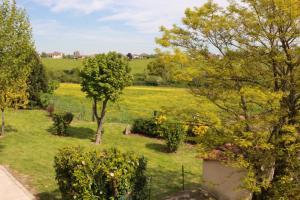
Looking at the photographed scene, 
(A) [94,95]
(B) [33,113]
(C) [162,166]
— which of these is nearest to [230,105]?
(C) [162,166]

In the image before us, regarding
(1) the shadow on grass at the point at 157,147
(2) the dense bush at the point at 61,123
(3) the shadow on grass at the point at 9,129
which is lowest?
(1) the shadow on grass at the point at 157,147

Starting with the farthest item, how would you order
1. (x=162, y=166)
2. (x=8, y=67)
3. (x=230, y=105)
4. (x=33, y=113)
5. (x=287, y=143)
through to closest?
1. (x=33, y=113)
2. (x=162, y=166)
3. (x=8, y=67)
4. (x=230, y=105)
5. (x=287, y=143)

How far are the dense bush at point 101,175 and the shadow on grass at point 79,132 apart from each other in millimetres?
13189

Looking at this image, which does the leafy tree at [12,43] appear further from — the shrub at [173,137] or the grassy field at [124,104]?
the grassy field at [124,104]

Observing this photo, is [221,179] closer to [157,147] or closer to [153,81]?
[157,147]

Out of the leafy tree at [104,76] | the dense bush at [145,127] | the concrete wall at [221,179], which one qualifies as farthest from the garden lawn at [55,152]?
the leafy tree at [104,76]

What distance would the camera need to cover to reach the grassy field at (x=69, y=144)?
1658cm

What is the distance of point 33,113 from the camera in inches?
1374

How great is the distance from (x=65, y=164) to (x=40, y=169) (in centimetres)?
612

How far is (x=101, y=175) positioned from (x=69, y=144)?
12.1m

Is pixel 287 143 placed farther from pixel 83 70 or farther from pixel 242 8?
pixel 83 70

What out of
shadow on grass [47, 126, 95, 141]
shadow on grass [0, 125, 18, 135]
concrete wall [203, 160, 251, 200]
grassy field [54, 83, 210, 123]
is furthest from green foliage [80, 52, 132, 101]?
grassy field [54, 83, 210, 123]

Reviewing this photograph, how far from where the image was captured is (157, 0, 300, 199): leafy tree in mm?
9516

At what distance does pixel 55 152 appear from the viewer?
2166cm
